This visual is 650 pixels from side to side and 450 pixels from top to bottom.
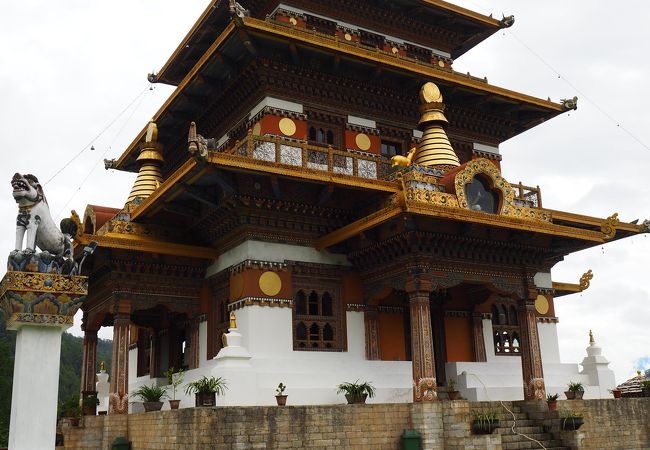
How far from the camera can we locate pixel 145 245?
684 inches

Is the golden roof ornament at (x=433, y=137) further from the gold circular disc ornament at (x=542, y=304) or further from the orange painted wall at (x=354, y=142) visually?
the gold circular disc ornament at (x=542, y=304)

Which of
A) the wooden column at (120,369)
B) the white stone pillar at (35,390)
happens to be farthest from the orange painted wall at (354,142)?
the white stone pillar at (35,390)

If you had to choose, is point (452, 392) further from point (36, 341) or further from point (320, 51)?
point (36, 341)

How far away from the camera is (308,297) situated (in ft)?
56.5

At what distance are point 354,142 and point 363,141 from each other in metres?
0.32

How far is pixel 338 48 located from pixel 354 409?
29.1 ft

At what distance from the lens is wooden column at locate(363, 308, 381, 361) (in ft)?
57.0

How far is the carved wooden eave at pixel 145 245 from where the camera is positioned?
1705 cm

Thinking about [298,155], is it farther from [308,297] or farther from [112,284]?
[112,284]

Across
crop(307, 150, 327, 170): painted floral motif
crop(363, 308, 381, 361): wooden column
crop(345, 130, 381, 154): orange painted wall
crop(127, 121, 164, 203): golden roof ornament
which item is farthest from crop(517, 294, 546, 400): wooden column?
crop(127, 121, 164, 203): golden roof ornament

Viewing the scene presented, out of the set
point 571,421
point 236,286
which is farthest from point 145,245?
point 571,421

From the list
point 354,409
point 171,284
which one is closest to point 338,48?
point 171,284

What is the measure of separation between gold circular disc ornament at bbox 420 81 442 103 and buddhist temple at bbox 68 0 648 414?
2.3 inches

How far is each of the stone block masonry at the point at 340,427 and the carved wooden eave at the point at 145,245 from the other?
156 inches
